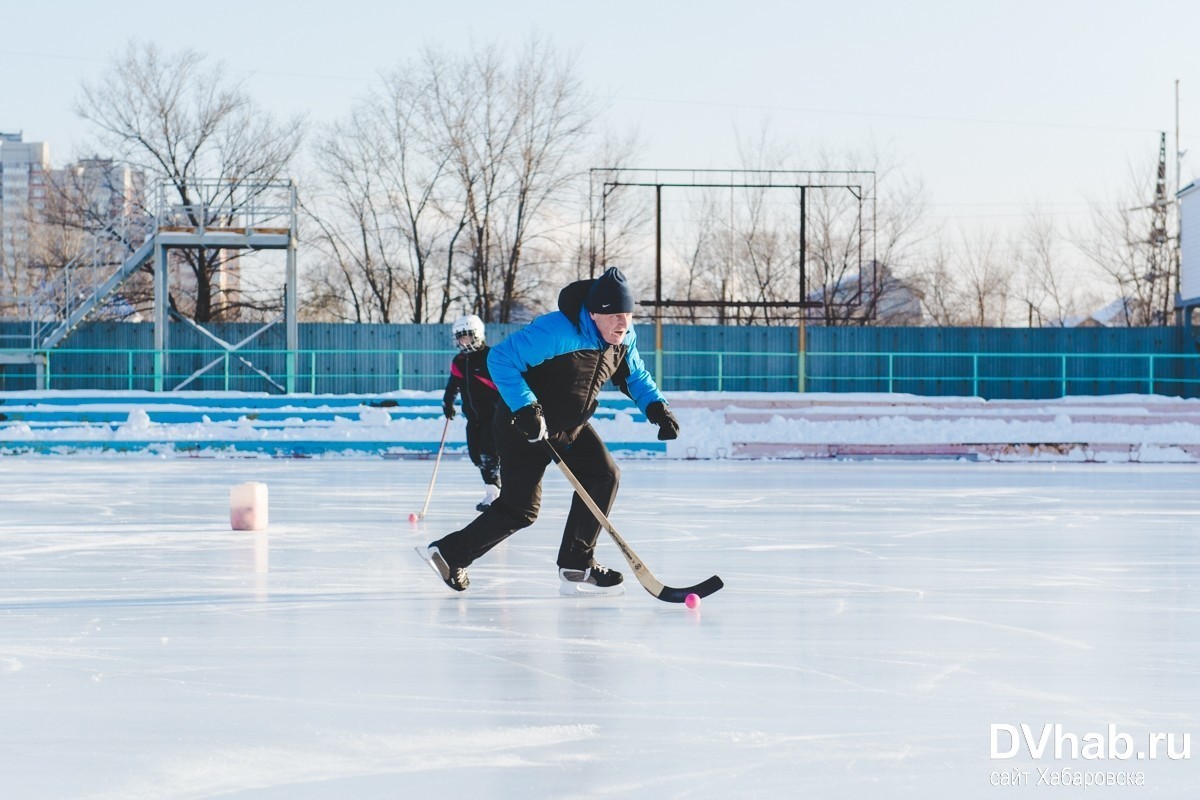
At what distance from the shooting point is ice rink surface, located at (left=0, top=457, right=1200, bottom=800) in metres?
3.57

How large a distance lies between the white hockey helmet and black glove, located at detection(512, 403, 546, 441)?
4261mm

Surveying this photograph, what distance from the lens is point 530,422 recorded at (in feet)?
19.4

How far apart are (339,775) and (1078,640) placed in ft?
10.4

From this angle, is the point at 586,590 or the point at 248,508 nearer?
the point at 586,590

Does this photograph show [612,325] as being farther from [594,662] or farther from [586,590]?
[594,662]

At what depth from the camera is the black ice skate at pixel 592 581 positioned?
6680mm

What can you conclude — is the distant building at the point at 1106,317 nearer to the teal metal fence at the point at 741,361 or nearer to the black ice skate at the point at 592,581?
the teal metal fence at the point at 741,361

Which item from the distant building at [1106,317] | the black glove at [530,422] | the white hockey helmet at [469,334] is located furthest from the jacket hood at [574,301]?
the distant building at [1106,317]

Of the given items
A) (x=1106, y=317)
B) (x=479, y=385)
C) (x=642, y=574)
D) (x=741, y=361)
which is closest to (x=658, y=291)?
(x=741, y=361)

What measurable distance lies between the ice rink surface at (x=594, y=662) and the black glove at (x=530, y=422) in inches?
31.7

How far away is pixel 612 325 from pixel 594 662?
5.50 feet

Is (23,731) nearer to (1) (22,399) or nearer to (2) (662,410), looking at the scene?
(2) (662,410)

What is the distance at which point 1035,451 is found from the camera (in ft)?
70.3

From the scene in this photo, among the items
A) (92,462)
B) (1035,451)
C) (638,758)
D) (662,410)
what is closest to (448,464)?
(92,462)
